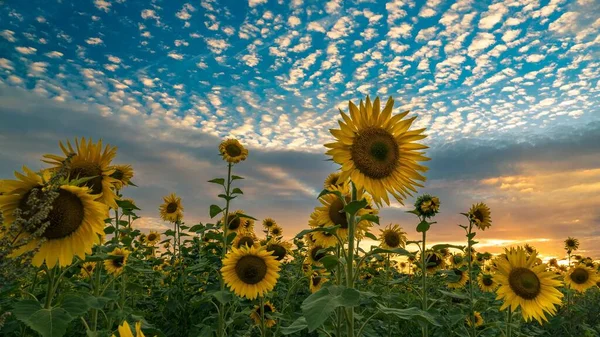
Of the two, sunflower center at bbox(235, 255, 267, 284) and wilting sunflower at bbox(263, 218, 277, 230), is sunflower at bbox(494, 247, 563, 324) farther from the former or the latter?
wilting sunflower at bbox(263, 218, 277, 230)

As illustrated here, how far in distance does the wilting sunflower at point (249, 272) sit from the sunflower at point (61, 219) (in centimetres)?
292

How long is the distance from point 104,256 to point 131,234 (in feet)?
9.18

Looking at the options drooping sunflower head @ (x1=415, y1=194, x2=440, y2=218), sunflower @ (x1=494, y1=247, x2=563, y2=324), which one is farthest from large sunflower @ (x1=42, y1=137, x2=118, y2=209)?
sunflower @ (x1=494, y1=247, x2=563, y2=324)

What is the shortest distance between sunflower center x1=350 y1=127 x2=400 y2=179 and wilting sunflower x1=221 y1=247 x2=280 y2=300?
2.84 metres

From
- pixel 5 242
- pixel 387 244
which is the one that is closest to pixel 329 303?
pixel 5 242

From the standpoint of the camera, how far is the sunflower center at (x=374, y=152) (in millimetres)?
3732

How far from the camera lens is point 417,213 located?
5957 mm

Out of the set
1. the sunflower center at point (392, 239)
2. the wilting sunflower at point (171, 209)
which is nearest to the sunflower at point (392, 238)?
the sunflower center at point (392, 239)

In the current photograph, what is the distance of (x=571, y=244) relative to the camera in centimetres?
1431

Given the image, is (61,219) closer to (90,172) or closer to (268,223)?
(90,172)

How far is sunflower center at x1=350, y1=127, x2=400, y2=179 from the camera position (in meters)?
3.73

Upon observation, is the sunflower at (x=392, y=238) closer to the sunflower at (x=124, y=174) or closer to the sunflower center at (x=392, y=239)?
the sunflower center at (x=392, y=239)

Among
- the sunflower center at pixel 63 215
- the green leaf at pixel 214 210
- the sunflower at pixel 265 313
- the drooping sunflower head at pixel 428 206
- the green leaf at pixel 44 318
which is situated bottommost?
the sunflower at pixel 265 313

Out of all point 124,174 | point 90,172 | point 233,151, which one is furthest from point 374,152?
point 233,151
